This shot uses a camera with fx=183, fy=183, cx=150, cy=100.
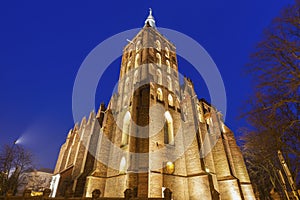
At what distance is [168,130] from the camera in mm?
21078

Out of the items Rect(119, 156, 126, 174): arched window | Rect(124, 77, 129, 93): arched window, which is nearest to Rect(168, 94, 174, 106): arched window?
Rect(124, 77, 129, 93): arched window

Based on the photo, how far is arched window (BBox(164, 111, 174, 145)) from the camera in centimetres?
2003

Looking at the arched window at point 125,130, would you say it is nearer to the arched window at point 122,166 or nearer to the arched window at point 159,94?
the arched window at point 122,166

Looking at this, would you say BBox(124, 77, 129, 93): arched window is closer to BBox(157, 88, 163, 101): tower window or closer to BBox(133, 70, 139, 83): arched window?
BBox(133, 70, 139, 83): arched window

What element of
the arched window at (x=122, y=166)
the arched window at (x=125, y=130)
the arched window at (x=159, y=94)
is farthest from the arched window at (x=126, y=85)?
the arched window at (x=122, y=166)

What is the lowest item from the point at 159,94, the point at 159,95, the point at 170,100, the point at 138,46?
the point at 170,100

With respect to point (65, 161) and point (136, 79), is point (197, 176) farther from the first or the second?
point (65, 161)

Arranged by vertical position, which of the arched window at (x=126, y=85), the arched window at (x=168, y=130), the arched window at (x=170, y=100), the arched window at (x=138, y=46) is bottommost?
the arched window at (x=168, y=130)

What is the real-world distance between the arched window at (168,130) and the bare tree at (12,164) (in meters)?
16.4

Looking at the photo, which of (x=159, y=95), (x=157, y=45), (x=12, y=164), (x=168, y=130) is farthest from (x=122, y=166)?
(x=157, y=45)

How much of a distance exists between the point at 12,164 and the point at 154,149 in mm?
16611

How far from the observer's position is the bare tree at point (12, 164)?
741 inches

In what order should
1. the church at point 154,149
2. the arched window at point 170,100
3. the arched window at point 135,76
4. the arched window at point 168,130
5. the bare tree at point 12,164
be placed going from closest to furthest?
1. the church at point 154,149
2. the bare tree at point 12,164
3. the arched window at point 168,130
4. the arched window at point 170,100
5. the arched window at point 135,76

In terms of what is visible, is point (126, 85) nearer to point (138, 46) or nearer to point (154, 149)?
point (138, 46)
